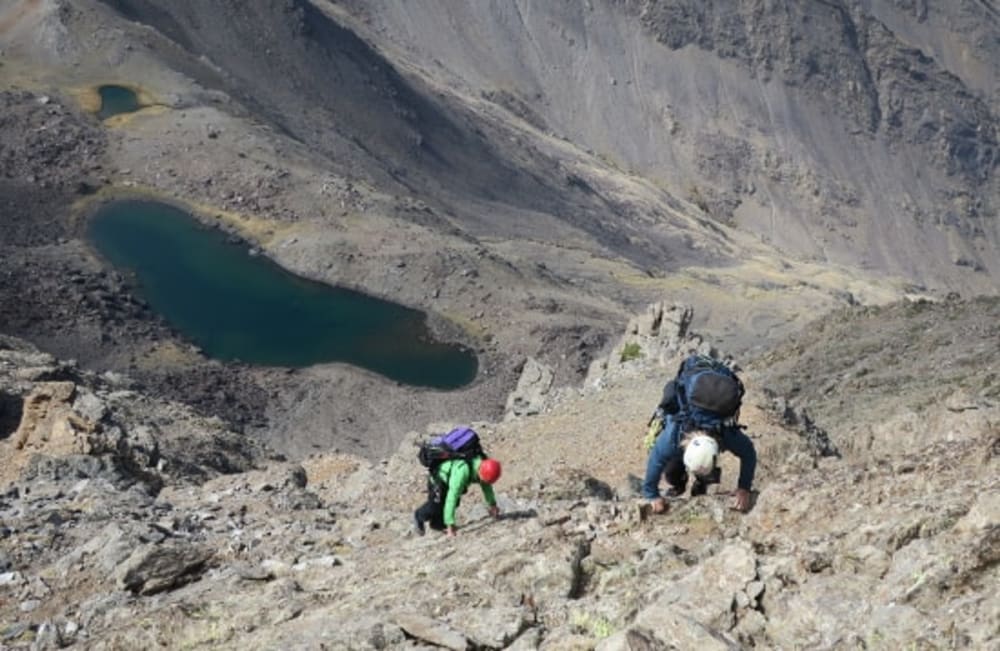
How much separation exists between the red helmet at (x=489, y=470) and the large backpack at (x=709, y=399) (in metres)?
2.30

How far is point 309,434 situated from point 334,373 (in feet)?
23.2

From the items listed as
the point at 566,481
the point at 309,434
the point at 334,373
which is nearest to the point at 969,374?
the point at 566,481

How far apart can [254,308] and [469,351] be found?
1353 cm

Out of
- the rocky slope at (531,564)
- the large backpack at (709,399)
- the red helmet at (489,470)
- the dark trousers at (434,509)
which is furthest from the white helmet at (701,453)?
the dark trousers at (434,509)

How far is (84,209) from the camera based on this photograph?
7612 centimetres

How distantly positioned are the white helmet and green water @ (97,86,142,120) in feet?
275

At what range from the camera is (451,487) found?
1413cm

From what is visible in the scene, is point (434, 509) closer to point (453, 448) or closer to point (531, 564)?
point (453, 448)

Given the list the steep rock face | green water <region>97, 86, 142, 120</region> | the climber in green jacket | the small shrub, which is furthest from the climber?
the steep rock face

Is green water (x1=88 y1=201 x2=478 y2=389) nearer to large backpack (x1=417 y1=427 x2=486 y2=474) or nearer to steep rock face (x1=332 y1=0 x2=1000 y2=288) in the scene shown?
large backpack (x1=417 y1=427 x2=486 y2=474)

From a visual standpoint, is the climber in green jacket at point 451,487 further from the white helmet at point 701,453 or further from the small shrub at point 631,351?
the small shrub at point 631,351

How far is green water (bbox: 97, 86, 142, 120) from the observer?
88938mm

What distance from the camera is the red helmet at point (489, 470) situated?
1361 centimetres

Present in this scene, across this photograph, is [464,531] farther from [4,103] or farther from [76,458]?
[4,103]
